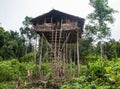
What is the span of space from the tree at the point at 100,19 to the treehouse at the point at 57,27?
15415 millimetres

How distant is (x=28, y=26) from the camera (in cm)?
5553

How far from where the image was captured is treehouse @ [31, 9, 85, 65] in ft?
71.2

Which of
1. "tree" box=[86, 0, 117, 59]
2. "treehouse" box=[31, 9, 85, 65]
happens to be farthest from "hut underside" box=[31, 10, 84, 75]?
"tree" box=[86, 0, 117, 59]

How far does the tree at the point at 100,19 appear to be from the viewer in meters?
37.7

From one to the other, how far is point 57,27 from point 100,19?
17098 millimetres

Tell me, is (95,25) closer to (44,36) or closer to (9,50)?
(9,50)

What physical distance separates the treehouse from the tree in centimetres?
1542

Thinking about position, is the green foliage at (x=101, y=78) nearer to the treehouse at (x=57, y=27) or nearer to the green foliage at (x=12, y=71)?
the treehouse at (x=57, y=27)

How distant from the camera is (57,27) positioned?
2223 centimetres

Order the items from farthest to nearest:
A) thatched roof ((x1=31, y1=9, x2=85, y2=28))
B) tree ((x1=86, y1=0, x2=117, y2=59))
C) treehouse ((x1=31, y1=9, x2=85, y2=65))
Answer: tree ((x1=86, y1=0, x2=117, y2=59)) < thatched roof ((x1=31, y1=9, x2=85, y2=28)) < treehouse ((x1=31, y1=9, x2=85, y2=65))

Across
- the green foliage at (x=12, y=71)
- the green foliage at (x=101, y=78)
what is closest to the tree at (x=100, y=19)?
the green foliage at (x=12, y=71)

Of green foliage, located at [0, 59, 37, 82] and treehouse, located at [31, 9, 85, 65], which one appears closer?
treehouse, located at [31, 9, 85, 65]

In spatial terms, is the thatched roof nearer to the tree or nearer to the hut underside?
the hut underside

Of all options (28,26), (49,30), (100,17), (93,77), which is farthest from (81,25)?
(28,26)
